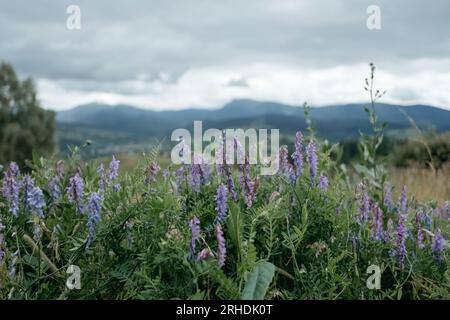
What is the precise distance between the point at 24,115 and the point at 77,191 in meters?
68.8

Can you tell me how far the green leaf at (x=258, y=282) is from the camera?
2268 mm

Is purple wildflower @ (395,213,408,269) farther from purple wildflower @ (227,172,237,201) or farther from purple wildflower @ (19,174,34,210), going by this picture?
purple wildflower @ (19,174,34,210)

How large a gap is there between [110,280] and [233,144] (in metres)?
0.95

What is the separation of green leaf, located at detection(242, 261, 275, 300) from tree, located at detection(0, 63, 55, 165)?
62.8 metres

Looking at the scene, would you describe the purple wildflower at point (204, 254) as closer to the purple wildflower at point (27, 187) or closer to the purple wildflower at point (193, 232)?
the purple wildflower at point (193, 232)

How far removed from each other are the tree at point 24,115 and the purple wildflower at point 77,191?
203ft

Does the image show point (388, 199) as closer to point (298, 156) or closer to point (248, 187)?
point (298, 156)

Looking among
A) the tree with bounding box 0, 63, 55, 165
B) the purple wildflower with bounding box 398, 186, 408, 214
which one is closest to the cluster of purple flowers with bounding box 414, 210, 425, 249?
the purple wildflower with bounding box 398, 186, 408, 214

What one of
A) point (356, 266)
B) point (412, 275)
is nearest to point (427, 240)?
point (412, 275)

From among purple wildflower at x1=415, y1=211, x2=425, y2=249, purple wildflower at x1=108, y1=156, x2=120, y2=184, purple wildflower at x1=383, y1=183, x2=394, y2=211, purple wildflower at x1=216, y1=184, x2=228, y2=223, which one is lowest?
purple wildflower at x1=415, y1=211, x2=425, y2=249

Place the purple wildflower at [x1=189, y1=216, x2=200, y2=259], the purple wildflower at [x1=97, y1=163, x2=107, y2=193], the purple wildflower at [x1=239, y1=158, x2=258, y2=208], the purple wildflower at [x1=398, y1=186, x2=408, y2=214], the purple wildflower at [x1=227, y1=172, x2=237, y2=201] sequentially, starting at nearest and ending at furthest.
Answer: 1. the purple wildflower at [x1=189, y1=216, x2=200, y2=259]
2. the purple wildflower at [x1=239, y1=158, x2=258, y2=208]
3. the purple wildflower at [x1=227, y1=172, x2=237, y2=201]
4. the purple wildflower at [x1=97, y1=163, x2=107, y2=193]
5. the purple wildflower at [x1=398, y1=186, x2=408, y2=214]

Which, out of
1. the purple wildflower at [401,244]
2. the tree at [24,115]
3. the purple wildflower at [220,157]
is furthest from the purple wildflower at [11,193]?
the tree at [24,115]

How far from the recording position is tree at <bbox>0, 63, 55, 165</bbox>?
62.0m
